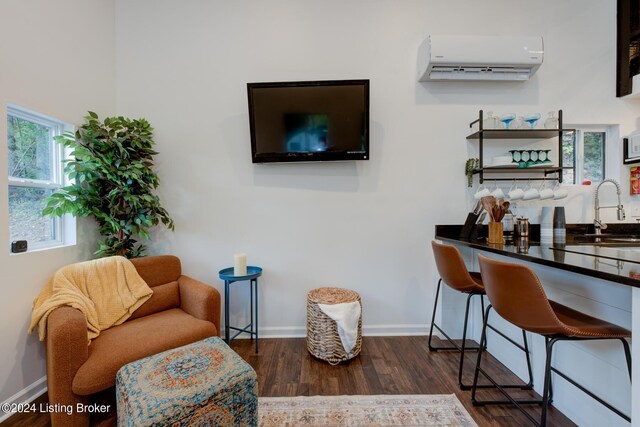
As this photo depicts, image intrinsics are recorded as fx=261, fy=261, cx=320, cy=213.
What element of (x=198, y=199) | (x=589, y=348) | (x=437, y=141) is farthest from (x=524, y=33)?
(x=198, y=199)

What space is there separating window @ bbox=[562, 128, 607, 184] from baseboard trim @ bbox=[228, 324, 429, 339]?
206 centimetres

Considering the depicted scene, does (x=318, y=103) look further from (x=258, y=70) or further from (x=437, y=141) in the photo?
(x=437, y=141)

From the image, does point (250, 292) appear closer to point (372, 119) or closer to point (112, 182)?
point (112, 182)

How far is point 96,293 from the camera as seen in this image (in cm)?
181

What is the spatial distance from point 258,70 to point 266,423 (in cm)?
275

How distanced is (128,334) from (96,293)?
1.39 feet

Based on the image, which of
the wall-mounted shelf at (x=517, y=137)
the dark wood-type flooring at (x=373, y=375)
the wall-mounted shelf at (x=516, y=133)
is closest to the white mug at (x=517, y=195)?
the wall-mounted shelf at (x=517, y=137)

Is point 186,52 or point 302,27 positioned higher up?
point 302,27

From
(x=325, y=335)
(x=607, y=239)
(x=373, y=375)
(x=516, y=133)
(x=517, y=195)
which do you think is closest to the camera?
(x=373, y=375)

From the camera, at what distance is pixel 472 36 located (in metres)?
2.31

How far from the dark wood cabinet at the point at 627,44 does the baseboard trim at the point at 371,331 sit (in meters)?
2.94

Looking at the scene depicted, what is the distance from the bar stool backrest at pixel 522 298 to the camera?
3.84ft

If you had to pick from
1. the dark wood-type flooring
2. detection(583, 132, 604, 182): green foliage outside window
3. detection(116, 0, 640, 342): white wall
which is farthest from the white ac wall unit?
the dark wood-type flooring

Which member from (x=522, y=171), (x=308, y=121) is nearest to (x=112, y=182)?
(x=308, y=121)
